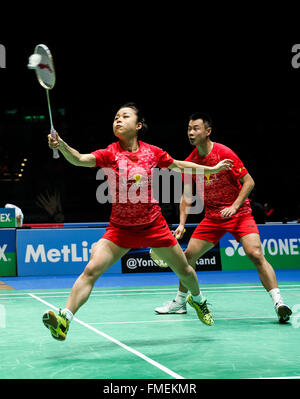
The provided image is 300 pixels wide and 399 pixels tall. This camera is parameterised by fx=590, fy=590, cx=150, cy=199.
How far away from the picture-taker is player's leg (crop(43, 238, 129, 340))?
3834 mm

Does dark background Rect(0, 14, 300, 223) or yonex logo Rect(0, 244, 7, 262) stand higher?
dark background Rect(0, 14, 300, 223)

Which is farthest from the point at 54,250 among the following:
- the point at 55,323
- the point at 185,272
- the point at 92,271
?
the point at 55,323

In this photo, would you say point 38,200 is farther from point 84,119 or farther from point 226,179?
point 226,179

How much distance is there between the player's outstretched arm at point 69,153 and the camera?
12.3 ft

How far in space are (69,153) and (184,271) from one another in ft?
4.69

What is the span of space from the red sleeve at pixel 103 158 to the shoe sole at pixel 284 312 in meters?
2.02

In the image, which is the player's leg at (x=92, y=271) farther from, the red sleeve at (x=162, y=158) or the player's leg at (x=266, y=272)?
the player's leg at (x=266, y=272)

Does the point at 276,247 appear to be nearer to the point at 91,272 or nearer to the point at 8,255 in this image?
the point at 8,255

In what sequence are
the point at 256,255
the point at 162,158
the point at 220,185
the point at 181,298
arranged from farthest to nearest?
the point at 181,298
the point at 220,185
the point at 256,255
the point at 162,158

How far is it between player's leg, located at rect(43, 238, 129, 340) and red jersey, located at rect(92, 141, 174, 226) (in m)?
0.23

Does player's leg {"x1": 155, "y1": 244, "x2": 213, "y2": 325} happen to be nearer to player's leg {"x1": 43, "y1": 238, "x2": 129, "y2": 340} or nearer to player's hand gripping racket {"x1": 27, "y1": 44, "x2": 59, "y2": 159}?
player's leg {"x1": 43, "y1": 238, "x2": 129, "y2": 340}

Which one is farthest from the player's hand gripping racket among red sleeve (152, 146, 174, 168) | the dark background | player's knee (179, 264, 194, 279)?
the dark background

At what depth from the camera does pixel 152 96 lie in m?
19.6

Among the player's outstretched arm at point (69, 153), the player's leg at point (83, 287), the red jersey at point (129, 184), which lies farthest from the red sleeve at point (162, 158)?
the player's leg at point (83, 287)
